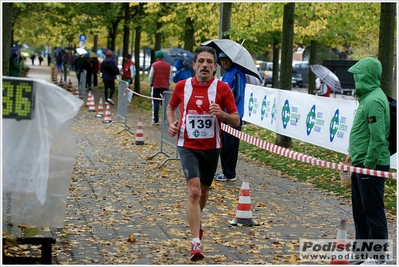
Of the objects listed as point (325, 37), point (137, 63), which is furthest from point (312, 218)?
point (137, 63)

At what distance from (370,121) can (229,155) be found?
5710 millimetres

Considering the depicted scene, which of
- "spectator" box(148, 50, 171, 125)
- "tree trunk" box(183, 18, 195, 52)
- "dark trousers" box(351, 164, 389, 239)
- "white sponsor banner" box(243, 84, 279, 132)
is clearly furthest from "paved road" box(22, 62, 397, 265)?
"tree trunk" box(183, 18, 195, 52)

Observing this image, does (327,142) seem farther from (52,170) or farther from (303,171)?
(52,170)

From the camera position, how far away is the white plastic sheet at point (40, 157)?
20.4 ft

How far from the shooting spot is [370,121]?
22.7 feet

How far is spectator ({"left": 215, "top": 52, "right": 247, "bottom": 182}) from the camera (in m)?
12.3

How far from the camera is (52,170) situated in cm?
631

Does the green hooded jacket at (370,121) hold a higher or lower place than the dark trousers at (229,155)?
higher

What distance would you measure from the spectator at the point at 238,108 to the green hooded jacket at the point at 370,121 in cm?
501

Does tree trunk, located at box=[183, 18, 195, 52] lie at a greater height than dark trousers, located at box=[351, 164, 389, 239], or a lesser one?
greater

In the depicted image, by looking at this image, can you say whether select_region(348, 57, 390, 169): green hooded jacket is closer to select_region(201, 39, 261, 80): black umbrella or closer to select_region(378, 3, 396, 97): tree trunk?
select_region(201, 39, 261, 80): black umbrella

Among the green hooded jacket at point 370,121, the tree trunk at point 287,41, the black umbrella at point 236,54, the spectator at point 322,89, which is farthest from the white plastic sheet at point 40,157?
the spectator at point 322,89

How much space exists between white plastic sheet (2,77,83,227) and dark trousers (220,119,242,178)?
6286mm

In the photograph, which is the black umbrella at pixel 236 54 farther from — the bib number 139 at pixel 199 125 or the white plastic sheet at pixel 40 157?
the white plastic sheet at pixel 40 157
